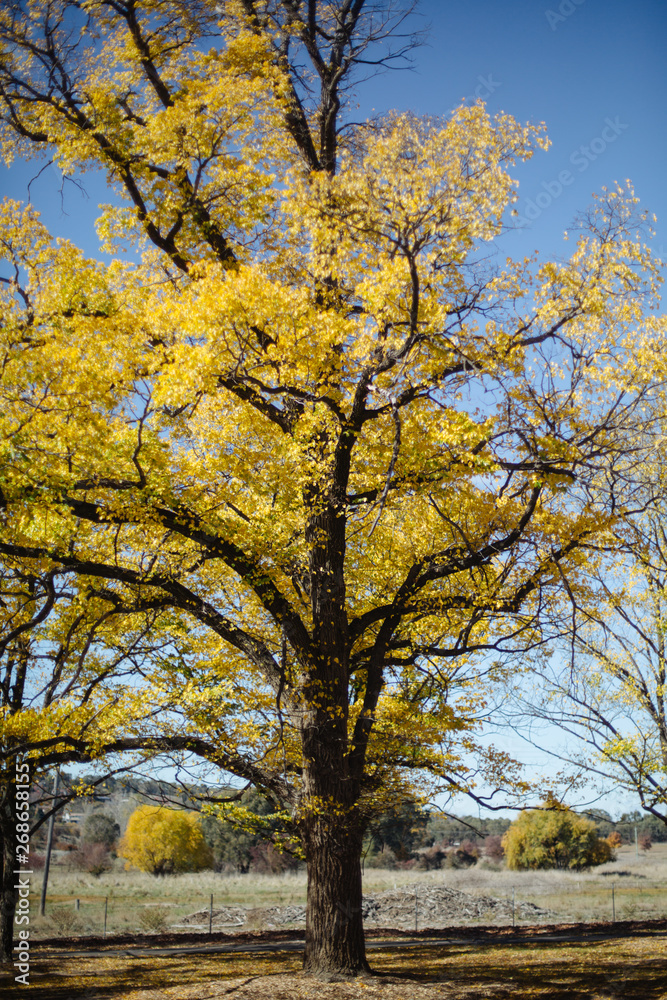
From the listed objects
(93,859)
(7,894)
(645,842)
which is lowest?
(645,842)

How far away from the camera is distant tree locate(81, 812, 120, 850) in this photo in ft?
156

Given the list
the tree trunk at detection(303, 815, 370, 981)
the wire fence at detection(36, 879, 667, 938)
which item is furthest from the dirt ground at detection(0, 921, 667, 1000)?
the wire fence at detection(36, 879, 667, 938)

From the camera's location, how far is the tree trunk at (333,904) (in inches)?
285

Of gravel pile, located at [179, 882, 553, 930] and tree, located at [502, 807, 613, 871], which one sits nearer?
gravel pile, located at [179, 882, 553, 930]

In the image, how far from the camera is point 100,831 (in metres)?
48.3

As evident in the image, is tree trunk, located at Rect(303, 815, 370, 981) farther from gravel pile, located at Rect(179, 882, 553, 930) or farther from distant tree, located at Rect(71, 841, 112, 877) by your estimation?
distant tree, located at Rect(71, 841, 112, 877)

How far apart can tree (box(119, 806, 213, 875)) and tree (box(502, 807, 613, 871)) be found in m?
17.2

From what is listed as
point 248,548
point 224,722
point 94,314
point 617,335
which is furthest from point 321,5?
point 224,722

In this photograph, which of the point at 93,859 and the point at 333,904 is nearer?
the point at 333,904

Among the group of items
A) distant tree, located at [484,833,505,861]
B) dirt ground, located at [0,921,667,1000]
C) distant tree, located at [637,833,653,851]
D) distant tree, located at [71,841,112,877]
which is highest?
dirt ground, located at [0,921,667,1000]

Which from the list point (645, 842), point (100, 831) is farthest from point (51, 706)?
point (645, 842)

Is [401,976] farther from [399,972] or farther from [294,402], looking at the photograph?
[294,402]

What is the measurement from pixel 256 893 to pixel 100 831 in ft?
69.7

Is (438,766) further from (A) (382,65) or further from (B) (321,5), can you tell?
(B) (321,5)
